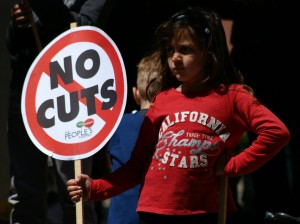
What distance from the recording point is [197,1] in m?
7.47

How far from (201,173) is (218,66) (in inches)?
19.9

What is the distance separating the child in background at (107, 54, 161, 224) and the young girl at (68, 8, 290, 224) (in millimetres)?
367

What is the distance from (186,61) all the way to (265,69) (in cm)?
241

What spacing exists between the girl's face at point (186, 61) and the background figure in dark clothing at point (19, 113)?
51.8 inches

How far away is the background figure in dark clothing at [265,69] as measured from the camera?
6.82m

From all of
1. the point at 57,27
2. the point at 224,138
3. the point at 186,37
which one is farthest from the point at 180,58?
the point at 57,27

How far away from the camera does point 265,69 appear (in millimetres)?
6883

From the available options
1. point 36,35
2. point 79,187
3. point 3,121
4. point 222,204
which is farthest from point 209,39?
point 3,121

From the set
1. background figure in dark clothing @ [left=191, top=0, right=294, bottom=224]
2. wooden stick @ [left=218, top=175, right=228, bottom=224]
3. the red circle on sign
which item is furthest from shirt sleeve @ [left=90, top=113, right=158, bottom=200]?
background figure in dark clothing @ [left=191, top=0, right=294, bottom=224]

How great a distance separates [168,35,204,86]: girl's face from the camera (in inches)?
179

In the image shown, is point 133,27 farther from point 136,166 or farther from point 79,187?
point 79,187

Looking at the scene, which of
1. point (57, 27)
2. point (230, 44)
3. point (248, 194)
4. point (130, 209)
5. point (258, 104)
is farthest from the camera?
point (248, 194)

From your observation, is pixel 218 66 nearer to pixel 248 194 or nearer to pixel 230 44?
pixel 230 44

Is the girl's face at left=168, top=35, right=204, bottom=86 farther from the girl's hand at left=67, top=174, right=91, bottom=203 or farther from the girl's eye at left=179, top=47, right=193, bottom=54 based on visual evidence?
the girl's hand at left=67, top=174, right=91, bottom=203
